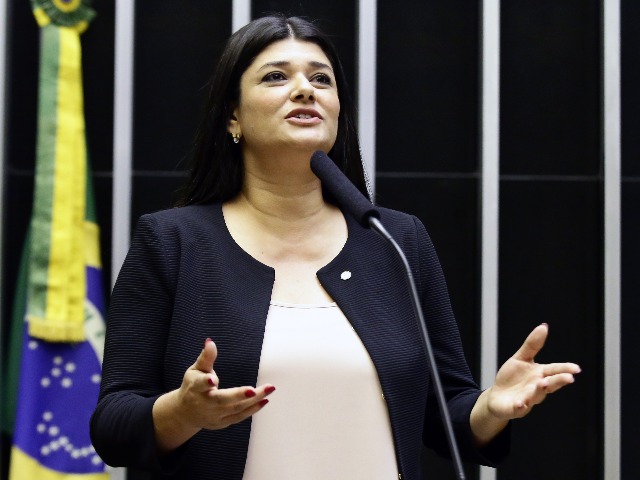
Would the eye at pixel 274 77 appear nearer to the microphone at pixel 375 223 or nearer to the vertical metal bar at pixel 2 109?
the microphone at pixel 375 223

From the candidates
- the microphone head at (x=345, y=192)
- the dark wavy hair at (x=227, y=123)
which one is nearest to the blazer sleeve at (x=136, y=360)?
the dark wavy hair at (x=227, y=123)

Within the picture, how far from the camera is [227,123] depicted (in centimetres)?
240

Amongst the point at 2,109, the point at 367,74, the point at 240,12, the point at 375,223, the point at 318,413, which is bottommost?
the point at 318,413

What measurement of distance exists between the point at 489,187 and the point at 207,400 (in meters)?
3.52

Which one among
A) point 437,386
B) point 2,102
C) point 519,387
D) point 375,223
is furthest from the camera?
point 2,102

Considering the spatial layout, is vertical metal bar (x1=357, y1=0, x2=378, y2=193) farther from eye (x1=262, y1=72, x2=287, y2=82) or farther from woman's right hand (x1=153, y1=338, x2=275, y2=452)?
woman's right hand (x1=153, y1=338, x2=275, y2=452)

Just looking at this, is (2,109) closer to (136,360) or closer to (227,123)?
(227,123)

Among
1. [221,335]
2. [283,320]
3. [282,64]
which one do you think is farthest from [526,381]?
[282,64]

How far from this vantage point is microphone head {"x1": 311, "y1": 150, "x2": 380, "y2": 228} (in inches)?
66.8

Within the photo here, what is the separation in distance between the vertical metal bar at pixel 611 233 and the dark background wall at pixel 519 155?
0.07m

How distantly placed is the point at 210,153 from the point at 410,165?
281cm

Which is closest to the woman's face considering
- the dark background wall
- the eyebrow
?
the eyebrow

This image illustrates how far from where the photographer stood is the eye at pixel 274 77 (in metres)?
2.31

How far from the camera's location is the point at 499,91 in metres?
5.12
